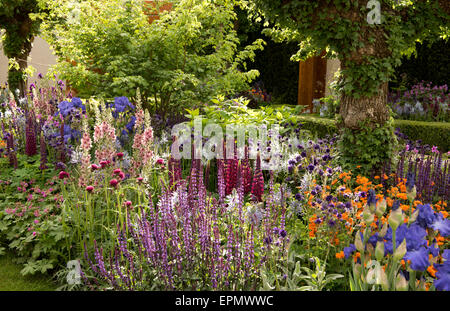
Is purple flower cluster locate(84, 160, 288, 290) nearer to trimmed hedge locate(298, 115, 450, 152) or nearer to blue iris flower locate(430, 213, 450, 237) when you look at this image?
blue iris flower locate(430, 213, 450, 237)

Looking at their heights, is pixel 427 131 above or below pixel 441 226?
above

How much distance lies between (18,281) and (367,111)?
13.3 ft

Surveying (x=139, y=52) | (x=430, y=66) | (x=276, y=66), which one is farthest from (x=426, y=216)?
(x=276, y=66)

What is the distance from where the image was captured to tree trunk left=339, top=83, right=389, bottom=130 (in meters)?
5.04

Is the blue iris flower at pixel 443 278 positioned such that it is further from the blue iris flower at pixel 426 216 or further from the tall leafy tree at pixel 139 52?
the tall leafy tree at pixel 139 52

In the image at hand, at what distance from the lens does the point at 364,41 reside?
4.83 meters

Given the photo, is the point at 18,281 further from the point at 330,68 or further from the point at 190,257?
the point at 330,68

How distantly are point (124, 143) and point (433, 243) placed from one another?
149 inches

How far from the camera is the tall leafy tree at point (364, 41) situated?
15.6 feet

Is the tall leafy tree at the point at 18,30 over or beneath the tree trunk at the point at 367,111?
over

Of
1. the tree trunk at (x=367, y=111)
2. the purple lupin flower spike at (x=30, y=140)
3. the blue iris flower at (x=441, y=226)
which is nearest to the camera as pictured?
the blue iris flower at (x=441, y=226)

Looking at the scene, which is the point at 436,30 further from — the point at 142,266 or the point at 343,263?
the point at 142,266

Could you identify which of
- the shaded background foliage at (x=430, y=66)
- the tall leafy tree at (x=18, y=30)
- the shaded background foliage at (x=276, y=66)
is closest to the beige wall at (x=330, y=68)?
the shaded background foliage at (x=276, y=66)
